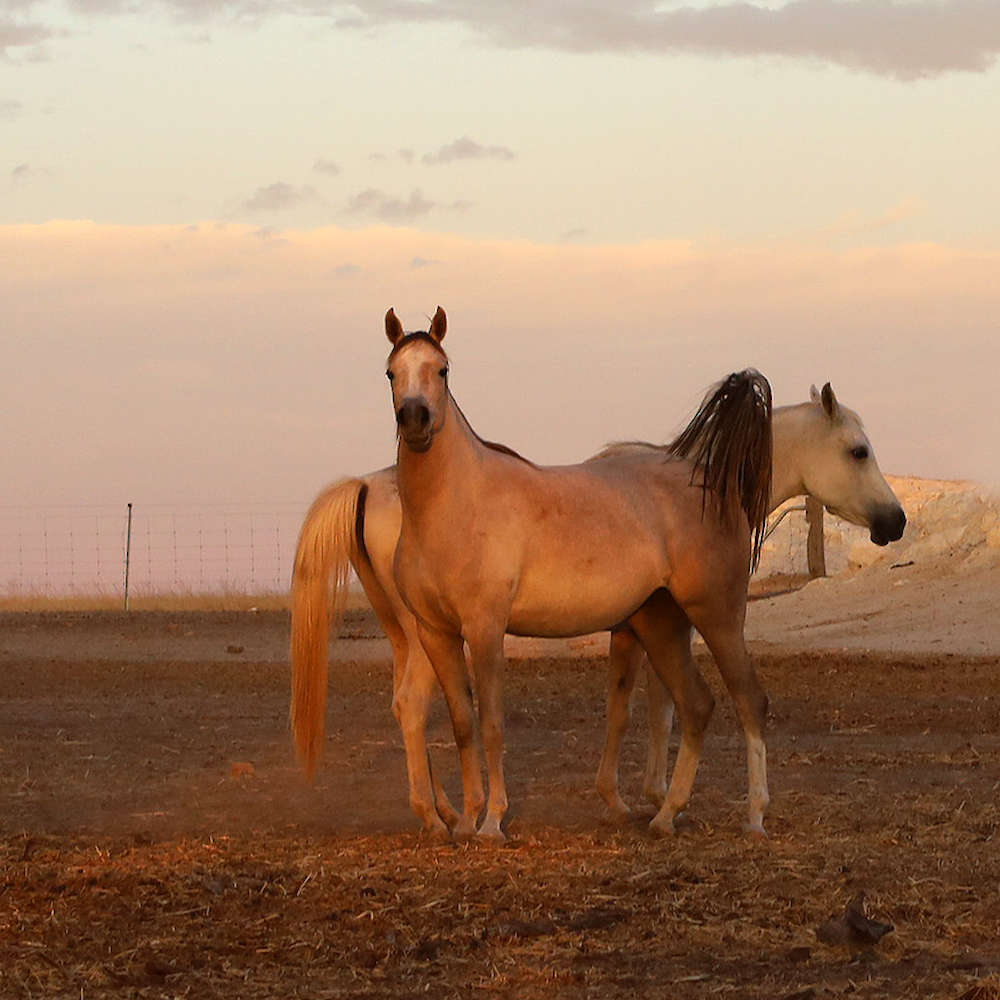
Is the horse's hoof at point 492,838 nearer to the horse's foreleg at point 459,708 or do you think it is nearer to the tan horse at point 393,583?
the horse's foreleg at point 459,708

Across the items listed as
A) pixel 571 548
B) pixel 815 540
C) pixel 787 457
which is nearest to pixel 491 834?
pixel 571 548

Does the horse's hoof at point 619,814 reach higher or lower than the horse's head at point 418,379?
lower

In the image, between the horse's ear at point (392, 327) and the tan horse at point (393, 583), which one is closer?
the horse's ear at point (392, 327)

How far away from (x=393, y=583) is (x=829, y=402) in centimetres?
241

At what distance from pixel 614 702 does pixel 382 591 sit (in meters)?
1.28

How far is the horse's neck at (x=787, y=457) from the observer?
31.3 ft

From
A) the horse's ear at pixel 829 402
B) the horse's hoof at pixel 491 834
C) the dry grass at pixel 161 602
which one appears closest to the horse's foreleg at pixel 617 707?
the horse's hoof at pixel 491 834

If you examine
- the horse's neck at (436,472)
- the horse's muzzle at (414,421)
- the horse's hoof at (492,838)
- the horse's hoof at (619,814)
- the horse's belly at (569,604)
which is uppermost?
the horse's muzzle at (414,421)

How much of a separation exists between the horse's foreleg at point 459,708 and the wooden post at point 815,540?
18.4 m

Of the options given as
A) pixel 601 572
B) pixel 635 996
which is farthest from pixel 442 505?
pixel 635 996

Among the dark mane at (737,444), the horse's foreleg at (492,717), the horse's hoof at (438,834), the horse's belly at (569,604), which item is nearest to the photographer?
the horse's foreleg at (492,717)

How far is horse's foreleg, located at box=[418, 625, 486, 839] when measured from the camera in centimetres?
839

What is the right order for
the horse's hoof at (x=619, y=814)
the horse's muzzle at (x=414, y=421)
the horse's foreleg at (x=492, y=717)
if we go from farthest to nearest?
1. the horse's hoof at (x=619, y=814)
2. the horse's foreleg at (x=492, y=717)
3. the horse's muzzle at (x=414, y=421)

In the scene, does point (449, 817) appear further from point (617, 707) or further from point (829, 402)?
point (829, 402)
